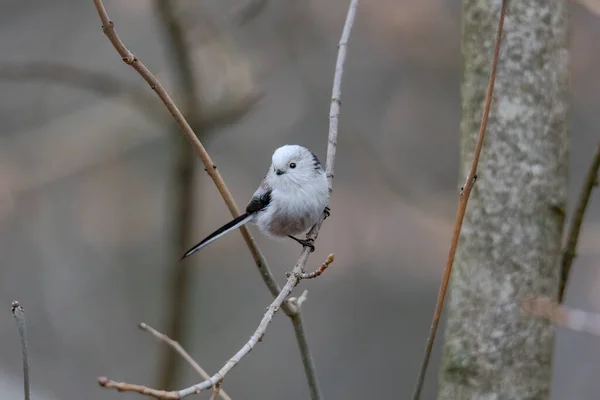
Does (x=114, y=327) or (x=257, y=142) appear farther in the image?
(x=114, y=327)

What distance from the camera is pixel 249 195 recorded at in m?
4.64

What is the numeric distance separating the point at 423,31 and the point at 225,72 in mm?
1607

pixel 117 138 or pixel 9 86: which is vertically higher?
pixel 9 86

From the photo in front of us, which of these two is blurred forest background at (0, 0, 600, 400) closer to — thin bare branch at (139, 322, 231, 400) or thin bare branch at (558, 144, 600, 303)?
thin bare branch at (558, 144, 600, 303)

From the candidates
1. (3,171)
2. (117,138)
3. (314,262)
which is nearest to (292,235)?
(117,138)

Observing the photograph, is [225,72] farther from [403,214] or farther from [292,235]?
[403,214]

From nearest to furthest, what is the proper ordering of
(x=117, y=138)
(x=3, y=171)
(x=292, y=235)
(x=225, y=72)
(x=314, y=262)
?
(x=292, y=235)
(x=225, y=72)
(x=117, y=138)
(x=3, y=171)
(x=314, y=262)

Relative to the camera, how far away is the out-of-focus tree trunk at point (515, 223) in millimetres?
1572

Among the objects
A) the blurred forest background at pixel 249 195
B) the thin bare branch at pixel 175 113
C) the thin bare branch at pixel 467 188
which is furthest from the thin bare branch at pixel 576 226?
the blurred forest background at pixel 249 195

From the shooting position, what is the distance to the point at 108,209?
16.4ft

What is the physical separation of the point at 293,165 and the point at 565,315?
1.15 metres

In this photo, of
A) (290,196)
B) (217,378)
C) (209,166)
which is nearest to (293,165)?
(290,196)

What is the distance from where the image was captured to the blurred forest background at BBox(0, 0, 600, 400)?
4.25 metres

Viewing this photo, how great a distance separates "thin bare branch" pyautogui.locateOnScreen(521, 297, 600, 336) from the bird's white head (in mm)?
867
